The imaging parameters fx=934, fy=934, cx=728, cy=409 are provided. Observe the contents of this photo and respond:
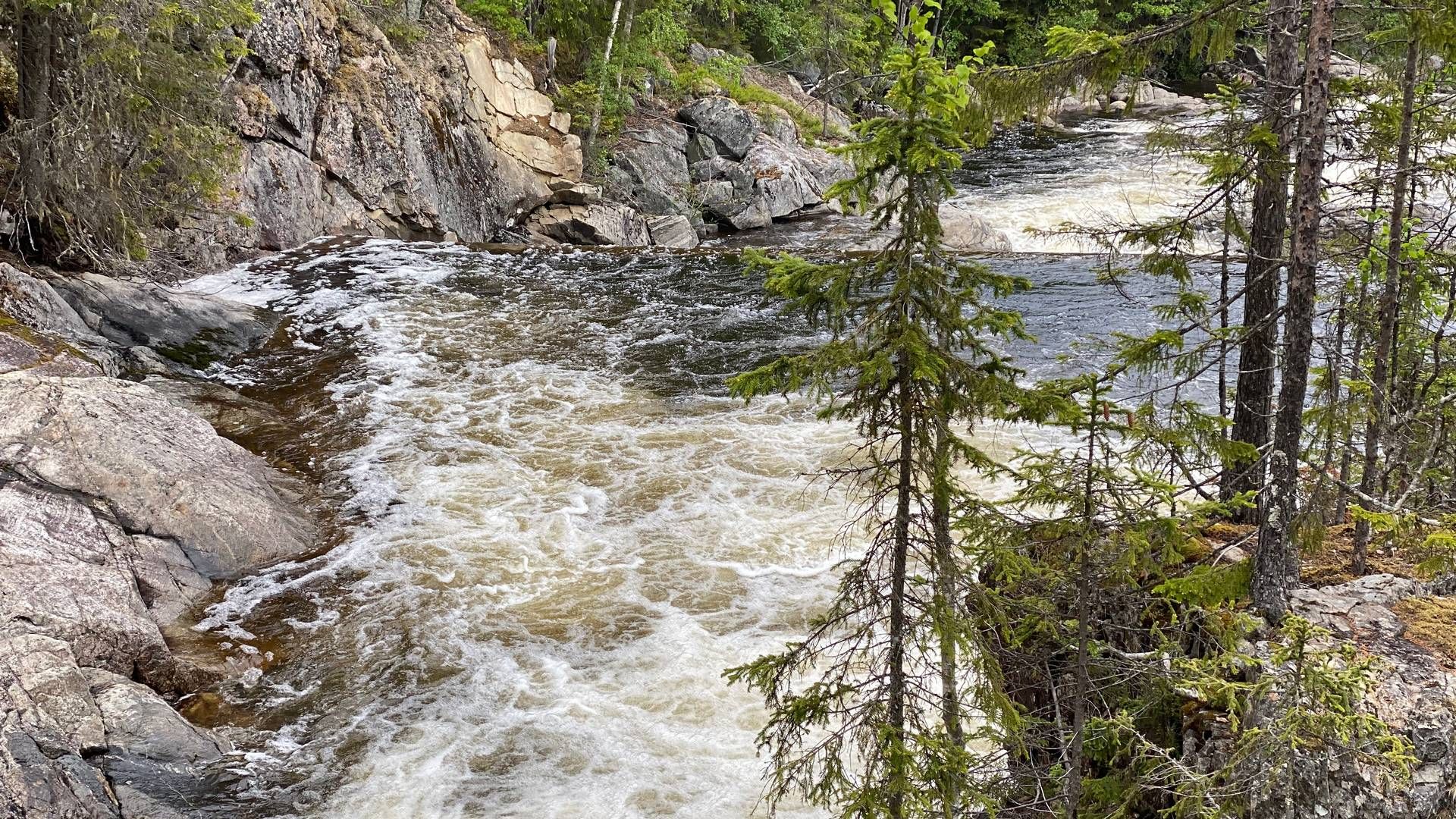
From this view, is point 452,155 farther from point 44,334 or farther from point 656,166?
point 44,334

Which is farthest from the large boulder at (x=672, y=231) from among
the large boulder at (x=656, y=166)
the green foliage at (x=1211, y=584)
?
the green foliage at (x=1211, y=584)

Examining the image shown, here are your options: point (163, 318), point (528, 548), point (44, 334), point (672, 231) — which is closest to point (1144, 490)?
point (528, 548)

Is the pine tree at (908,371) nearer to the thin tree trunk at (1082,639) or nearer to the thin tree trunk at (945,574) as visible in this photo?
the thin tree trunk at (945,574)

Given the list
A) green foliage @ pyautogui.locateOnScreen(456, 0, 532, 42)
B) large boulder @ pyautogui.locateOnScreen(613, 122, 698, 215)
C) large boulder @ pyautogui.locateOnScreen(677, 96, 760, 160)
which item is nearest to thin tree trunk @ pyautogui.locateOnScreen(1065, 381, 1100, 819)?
large boulder @ pyautogui.locateOnScreen(613, 122, 698, 215)

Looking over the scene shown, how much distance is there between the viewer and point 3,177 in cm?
1305

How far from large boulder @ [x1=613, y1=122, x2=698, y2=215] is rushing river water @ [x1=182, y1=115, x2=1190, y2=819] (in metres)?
8.29

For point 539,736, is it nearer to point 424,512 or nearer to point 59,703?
point 59,703

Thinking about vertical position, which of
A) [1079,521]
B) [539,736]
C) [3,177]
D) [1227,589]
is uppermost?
[3,177]

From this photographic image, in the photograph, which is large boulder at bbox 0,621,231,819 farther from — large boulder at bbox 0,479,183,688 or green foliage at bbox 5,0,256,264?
green foliage at bbox 5,0,256,264

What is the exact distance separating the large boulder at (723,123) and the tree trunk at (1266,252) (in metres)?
23.3

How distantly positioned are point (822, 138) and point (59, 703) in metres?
31.7

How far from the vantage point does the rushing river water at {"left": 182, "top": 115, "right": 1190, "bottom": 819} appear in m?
6.79

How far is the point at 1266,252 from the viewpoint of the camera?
22.1 ft

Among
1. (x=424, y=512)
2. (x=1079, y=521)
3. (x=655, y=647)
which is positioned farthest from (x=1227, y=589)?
(x=424, y=512)
